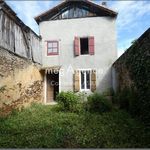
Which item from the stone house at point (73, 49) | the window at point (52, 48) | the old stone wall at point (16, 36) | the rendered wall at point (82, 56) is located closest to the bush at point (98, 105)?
the old stone wall at point (16, 36)

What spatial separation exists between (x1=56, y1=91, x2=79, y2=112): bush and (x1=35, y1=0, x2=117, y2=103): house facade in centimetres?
449

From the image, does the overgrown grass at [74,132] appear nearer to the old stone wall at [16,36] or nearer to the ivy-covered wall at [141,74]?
the ivy-covered wall at [141,74]

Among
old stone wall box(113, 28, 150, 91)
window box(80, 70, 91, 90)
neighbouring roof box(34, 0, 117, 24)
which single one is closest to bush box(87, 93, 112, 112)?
old stone wall box(113, 28, 150, 91)

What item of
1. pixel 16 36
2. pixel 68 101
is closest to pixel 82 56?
pixel 16 36

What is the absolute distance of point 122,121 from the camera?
331 inches

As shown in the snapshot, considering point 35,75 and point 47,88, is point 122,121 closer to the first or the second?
point 35,75

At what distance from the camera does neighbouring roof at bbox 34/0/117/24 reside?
1559 cm

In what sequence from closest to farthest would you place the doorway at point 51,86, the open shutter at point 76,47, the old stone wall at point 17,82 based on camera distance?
the old stone wall at point 17,82 < the open shutter at point 76,47 < the doorway at point 51,86

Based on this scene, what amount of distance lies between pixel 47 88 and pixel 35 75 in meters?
2.15

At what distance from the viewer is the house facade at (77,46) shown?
50.8ft

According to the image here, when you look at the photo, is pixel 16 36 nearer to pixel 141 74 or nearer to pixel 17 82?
pixel 17 82

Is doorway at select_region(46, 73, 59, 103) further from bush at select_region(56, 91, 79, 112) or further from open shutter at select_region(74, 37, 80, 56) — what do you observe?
bush at select_region(56, 91, 79, 112)

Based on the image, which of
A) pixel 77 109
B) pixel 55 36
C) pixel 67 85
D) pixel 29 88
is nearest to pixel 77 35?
pixel 55 36

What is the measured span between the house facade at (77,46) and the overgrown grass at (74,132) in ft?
20.0
